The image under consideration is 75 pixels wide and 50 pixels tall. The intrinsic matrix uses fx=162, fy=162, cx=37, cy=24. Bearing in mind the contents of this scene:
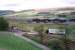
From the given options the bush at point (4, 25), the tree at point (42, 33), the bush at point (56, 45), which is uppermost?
the bush at point (4, 25)

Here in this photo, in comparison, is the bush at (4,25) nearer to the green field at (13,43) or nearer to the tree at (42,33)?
the green field at (13,43)

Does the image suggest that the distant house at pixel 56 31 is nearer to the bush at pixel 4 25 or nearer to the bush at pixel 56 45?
the bush at pixel 56 45

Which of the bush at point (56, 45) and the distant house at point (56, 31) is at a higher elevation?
the distant house at point (56, 31)

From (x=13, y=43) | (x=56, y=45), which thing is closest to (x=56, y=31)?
(x=56, y=45)

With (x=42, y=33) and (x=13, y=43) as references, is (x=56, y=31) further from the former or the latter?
(x=13, y=43)

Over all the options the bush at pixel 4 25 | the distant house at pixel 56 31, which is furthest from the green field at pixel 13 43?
the distant house at pixel 56 31

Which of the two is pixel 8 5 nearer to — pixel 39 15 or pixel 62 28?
pixel 39 15

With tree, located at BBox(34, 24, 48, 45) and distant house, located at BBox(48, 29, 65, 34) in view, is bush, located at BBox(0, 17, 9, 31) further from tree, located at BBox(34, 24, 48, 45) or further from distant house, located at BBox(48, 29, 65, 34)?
distant house, located at BBox(48, 29, 65, 34)

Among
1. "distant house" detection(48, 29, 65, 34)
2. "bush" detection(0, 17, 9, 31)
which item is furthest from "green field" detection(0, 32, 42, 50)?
"distant house" detection(48, 29, 65, 34)

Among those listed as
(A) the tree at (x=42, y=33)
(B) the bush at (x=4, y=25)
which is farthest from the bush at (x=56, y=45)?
(B) the bush at (x=4, y=25)
